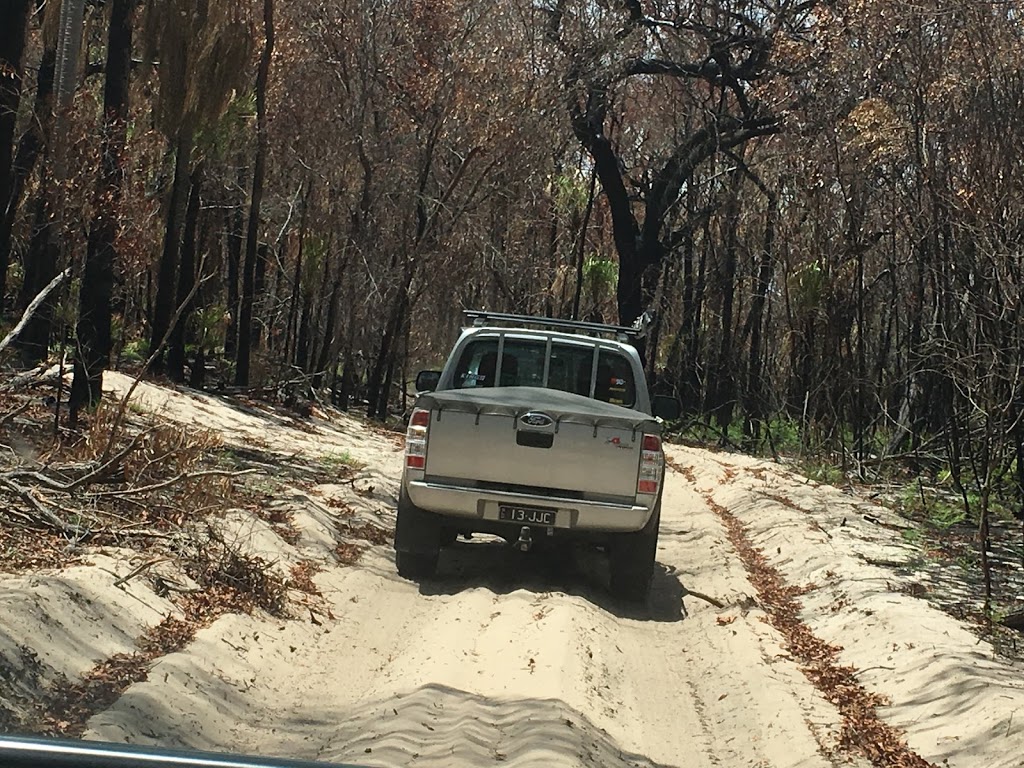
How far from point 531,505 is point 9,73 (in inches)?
408

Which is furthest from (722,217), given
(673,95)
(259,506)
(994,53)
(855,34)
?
(259,506)

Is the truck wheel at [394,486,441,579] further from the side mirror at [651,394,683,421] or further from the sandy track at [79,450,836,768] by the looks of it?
the side mirror at [651,394,683,421]

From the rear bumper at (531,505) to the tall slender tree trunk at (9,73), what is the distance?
915 cm

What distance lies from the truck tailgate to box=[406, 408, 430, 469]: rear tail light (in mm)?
51

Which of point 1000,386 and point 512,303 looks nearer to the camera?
point 1000,386

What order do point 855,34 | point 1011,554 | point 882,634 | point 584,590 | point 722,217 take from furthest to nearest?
1. point 722,217
2. point 855,34
3. point 1011,554
4. point 584,590
5. point 882,634

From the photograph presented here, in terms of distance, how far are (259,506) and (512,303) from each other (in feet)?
78.8

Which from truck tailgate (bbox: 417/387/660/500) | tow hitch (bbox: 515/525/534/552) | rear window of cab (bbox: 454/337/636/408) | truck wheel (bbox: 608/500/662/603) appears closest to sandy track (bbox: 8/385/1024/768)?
truck wheel (bbox: 608/500/662/603)

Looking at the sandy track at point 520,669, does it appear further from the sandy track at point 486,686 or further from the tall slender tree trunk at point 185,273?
the tall slender tree trunk at point 185,273

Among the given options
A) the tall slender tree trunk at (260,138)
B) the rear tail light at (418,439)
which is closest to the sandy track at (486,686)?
the rear tail light at (418,439)

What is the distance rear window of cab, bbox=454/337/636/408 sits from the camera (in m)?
11.1

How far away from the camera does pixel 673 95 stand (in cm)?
3641

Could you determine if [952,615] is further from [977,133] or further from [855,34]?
[855,34]

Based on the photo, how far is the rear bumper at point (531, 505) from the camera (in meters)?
9.45
